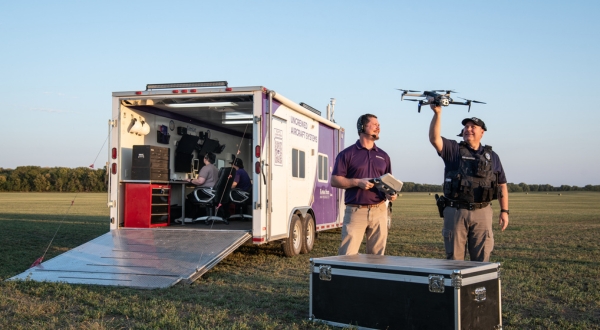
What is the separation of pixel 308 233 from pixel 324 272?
598cm

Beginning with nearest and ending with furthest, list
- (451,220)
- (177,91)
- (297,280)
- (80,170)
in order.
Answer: (451,220) < (297,280) < (177,91) < (80,170)

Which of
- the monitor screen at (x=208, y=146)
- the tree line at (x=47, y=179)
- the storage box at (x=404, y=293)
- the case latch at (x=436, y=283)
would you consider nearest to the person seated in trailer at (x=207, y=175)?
the monitor screen at (x=208, y=146)

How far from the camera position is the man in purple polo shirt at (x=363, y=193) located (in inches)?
220

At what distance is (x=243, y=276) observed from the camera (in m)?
7.88

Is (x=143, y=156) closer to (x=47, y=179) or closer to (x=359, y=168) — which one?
(x=359, y=168)

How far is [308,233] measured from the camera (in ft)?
35.7

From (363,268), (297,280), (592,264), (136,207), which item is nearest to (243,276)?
(297,280)

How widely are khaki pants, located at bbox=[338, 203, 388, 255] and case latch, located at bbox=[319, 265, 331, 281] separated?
0.71m

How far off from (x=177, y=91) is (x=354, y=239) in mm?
4399

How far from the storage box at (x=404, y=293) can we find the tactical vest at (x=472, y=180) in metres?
0.68

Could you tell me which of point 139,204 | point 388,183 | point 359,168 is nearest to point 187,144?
point 139,204

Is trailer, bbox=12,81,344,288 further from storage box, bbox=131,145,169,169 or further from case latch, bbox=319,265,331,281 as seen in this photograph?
case latch, bbox=319,265,331,281

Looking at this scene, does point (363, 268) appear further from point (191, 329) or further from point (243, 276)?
point (243, 276)

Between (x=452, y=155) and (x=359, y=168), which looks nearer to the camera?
(x=452, y=155)
